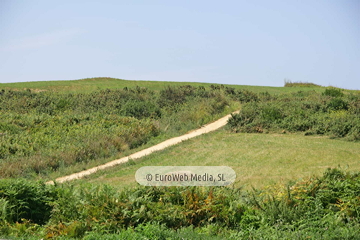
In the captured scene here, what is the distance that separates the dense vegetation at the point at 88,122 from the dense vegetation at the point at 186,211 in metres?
8.18

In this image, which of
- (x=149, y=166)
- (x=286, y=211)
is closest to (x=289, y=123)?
(x=149, y=166)

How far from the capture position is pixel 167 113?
3209cm

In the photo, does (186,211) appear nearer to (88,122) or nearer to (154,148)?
(154,148)

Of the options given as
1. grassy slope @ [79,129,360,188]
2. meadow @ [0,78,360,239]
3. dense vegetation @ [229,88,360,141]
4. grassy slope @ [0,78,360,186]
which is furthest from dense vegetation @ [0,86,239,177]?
dense vegetation @ [229,88,360,141]

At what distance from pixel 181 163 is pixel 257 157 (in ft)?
10.2

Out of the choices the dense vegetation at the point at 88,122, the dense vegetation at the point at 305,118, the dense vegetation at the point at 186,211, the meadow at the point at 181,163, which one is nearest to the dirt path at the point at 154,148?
the meadow at the point at 181,163

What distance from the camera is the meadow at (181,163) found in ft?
28.4

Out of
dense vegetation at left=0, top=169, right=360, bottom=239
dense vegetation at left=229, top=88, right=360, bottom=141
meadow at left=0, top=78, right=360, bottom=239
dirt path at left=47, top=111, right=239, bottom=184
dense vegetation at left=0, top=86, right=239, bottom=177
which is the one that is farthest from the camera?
dense vegetation at left=229, top=88, right=360, bottom=141

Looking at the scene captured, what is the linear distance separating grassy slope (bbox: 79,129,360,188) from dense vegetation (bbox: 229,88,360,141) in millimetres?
1245

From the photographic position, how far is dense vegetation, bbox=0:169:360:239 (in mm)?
8188

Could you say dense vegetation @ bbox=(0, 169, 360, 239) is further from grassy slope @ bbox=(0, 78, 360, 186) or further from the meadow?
grassy slope @ bbox=(0, 78, 360, 186)

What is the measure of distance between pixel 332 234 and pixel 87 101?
3059cm

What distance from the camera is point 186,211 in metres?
9.20

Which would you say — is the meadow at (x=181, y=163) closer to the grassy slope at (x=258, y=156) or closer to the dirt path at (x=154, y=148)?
the grassy slope at (x=258, y=156)
